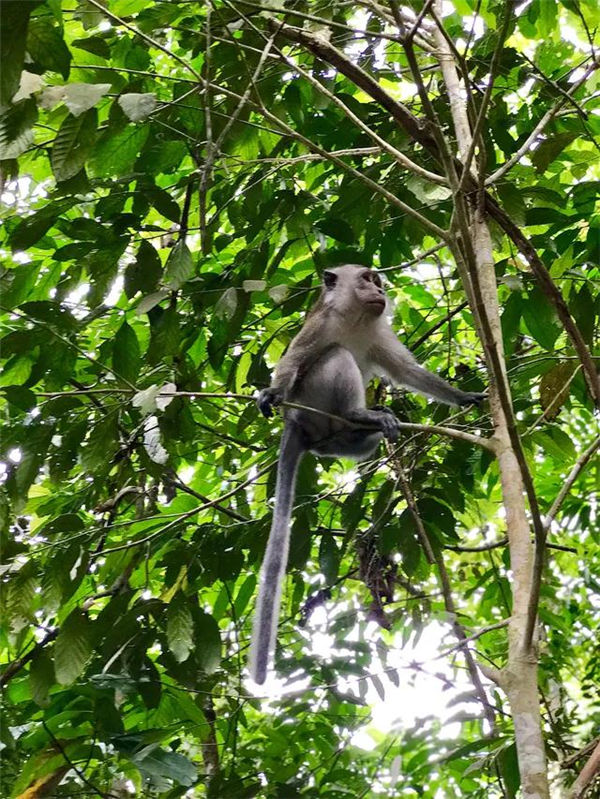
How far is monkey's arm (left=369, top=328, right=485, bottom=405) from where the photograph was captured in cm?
457

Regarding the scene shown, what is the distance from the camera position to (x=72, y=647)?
3.64 meters

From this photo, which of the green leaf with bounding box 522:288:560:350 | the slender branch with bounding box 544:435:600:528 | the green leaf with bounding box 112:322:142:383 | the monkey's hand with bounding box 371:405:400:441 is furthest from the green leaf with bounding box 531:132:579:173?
the green leaf with bounding box 112:322:142:383

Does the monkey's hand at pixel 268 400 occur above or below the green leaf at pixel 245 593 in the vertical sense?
above

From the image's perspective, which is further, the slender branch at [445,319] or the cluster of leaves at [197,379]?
the slender branch at [445,319]

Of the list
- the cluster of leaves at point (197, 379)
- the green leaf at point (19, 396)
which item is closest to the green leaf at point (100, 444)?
the cluster of leaves at point (197, 379)

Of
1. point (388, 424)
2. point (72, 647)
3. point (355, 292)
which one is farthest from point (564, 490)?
point (355, 292)

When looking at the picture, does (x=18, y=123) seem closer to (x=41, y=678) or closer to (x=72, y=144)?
(x=72, y=144)

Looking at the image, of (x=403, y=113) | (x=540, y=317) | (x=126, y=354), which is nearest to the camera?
(x=403, y=113)

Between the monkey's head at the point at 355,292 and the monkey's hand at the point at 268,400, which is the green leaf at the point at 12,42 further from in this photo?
the monkey's head at the point at 355,292

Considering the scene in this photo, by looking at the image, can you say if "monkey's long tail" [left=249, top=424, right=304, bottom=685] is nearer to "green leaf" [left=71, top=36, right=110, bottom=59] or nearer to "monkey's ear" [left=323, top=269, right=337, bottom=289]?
"monkey's ear" [left=323, top=269, right=337, bottom=289]

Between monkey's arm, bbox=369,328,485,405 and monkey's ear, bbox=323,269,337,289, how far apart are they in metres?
0.60

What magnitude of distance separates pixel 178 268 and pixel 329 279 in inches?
56.1

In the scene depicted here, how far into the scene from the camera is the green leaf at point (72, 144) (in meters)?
2.99

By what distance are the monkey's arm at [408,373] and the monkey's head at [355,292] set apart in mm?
223
